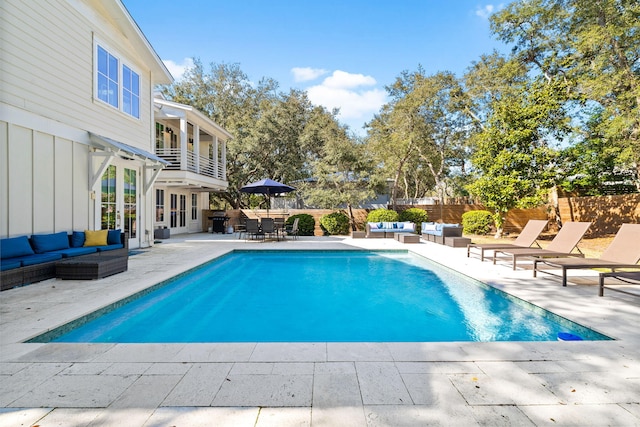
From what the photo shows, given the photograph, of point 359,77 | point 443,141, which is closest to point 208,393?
point 443,141

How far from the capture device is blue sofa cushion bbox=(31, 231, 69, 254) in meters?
6.07

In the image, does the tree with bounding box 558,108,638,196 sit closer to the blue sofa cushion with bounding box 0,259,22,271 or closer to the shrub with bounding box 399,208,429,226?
the shrub with bounding box 399,208,429,226

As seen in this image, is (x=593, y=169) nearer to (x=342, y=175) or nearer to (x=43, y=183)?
(x=342, y=175)

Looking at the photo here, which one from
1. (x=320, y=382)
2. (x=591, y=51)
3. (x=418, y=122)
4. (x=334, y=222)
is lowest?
(x=320, y=382)

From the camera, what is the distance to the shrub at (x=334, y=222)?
53.1ft

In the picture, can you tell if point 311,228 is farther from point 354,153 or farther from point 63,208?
point 63,208

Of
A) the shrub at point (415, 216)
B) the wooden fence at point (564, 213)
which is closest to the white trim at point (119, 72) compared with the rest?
the wooden fence at point (564, 213)

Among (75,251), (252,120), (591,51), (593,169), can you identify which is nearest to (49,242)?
(75,251)

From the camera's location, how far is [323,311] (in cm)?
520

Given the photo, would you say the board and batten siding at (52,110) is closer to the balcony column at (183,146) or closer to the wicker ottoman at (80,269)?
the wicker ottoman at (80,269)

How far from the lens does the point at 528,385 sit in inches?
96.3

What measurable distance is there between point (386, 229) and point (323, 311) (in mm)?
9753

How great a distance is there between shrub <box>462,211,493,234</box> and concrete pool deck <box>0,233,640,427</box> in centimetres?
1235

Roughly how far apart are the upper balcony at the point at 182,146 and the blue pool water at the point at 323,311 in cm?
706
